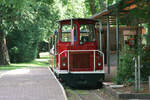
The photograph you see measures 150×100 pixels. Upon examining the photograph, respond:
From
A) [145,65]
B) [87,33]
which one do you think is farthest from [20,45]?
[145,65]

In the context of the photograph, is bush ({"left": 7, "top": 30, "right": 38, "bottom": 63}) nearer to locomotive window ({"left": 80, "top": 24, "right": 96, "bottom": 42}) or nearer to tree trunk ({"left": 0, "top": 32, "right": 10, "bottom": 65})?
tree trunk ({"left": 0, "top": 32, "right": 10, "bottom": 65})

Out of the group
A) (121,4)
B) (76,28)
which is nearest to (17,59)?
(76,28)

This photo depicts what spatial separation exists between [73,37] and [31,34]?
2337 centimetres

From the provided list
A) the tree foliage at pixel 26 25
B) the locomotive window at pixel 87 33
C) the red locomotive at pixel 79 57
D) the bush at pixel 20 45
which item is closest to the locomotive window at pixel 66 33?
the red locomotive at pixel 79 57

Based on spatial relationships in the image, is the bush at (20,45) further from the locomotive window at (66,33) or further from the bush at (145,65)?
the bush at (145,65)

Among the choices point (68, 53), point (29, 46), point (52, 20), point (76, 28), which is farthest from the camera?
point (29, 46)

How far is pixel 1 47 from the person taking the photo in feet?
116

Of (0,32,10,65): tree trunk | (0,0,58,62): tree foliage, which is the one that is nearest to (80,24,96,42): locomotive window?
(0,0,58,62): tree foliage

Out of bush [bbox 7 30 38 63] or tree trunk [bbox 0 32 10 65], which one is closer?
tree trunk [bbox 0 32 10 65]

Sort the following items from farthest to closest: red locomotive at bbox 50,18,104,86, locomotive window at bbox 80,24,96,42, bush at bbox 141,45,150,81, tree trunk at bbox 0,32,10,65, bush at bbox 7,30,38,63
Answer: bush at bbox 7,30,38,63
tree trunk at bbox 0,32,10,65
locomotive window at bbox 80,24,96,42
red locomotive at bbox 50,18,104,86
bush at bbox 141,45,150,81

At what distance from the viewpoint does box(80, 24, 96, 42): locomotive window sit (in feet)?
50.6

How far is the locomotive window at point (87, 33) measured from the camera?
15.4m

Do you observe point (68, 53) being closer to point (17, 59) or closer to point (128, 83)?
point (128, 83)

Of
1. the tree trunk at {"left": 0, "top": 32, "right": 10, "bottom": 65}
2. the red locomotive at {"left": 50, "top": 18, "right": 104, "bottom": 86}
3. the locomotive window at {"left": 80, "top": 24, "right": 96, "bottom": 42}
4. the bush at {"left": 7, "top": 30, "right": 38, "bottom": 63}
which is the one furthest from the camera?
the bush at {"left": 7, "top": 30, "right": 38, "bottom": 63}
